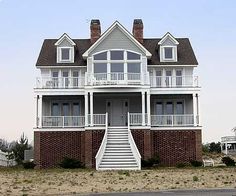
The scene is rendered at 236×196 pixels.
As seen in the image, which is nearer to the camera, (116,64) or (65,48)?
(116,64)

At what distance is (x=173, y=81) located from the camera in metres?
41.8

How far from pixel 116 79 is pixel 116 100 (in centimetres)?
303

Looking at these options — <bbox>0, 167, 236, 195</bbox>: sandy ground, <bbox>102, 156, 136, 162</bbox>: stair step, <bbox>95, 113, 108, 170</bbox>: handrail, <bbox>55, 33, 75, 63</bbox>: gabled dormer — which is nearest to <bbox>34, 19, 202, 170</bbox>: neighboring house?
<bbox>55, 33, 75, 63</bbox>: gabled dormer

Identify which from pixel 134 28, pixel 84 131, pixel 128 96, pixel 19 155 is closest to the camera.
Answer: pixel 84 131

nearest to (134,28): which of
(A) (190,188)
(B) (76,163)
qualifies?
(B) (76,163)

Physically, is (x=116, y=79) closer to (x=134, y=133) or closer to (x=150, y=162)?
(x=134, y=133)

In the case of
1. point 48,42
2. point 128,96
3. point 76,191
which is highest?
point 48,42

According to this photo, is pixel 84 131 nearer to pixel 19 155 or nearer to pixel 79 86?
pixel 79 86

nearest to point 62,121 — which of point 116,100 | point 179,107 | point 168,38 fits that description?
point 116,100

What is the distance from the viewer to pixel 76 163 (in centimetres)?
3494

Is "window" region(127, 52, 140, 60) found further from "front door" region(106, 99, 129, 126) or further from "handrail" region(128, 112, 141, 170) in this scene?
"handrail" region(128, 112, 141, 170)

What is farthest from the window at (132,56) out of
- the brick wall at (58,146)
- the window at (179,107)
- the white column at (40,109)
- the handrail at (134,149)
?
the white column at (40,109)

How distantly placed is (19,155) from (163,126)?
2067 cm

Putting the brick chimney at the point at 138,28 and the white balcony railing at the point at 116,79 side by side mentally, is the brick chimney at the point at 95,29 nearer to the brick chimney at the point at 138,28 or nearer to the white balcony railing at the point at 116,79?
the brick chimney at the point at 138,28
